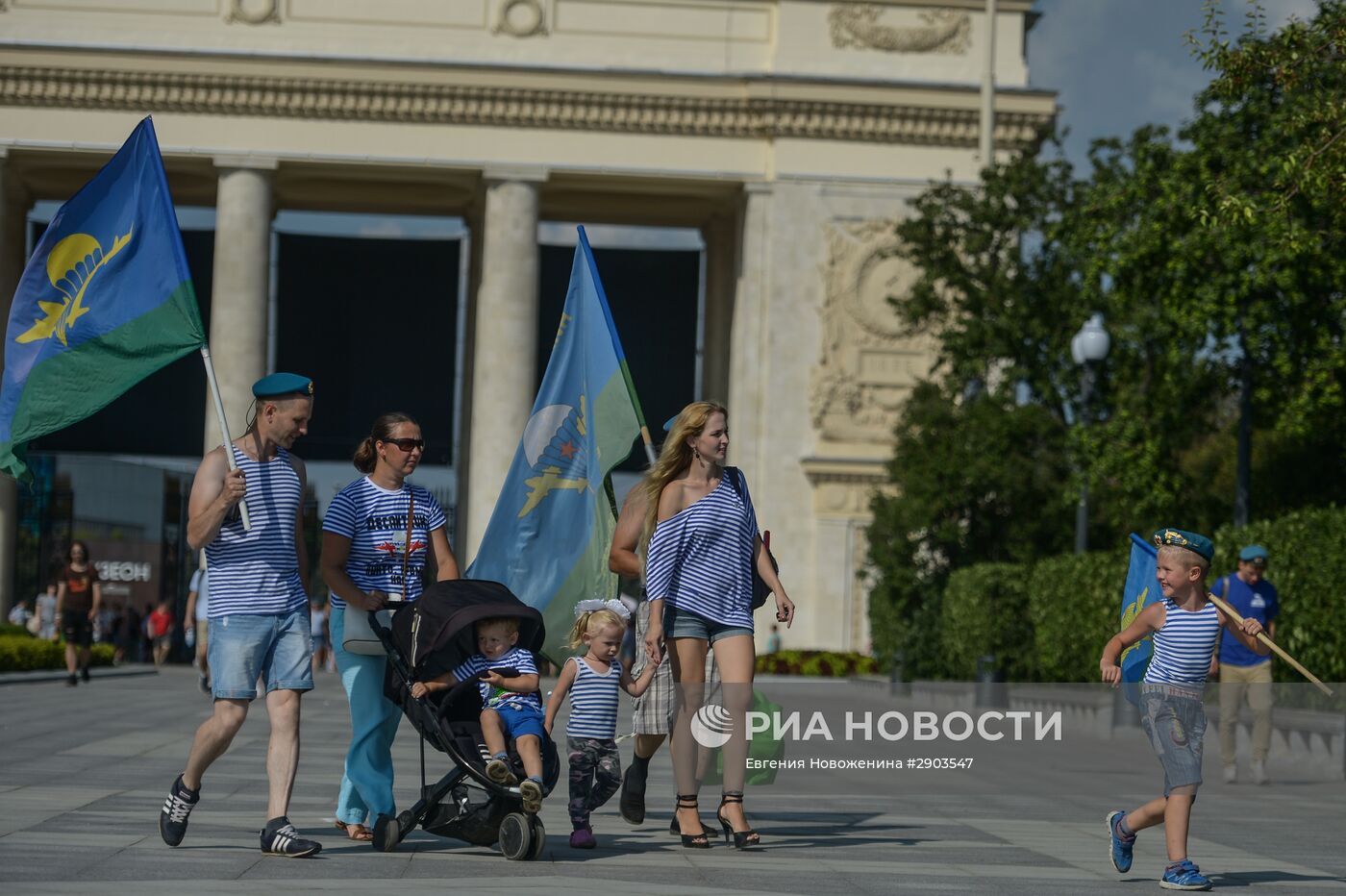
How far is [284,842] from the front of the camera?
914 cm

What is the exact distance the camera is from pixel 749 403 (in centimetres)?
4825

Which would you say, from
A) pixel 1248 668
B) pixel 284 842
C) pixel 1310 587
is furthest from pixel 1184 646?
pixel 1310 587

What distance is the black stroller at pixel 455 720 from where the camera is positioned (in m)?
9.45

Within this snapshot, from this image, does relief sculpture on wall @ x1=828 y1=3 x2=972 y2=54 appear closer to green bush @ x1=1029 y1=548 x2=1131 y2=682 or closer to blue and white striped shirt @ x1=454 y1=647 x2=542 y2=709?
green bush @ x1=1029 y1=548 x2=1131 y2=682

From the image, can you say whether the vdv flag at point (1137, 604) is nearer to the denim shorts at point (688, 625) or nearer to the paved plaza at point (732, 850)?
the paved plaza at point (732, 850)

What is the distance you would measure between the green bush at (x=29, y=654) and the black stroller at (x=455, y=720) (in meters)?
24.8

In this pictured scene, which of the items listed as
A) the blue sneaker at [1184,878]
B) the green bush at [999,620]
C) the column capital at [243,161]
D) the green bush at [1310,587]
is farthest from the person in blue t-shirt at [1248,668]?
the column capital at [243,161]

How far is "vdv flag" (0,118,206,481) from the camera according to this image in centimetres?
1005

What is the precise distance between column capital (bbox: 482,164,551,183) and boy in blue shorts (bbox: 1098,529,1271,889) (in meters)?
39.7

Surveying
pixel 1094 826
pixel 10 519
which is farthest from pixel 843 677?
pixel 1094 826

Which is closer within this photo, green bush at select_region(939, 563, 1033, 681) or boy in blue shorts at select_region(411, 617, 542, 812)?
boy in blue shorts at select_region(411, 617, 542, 812)

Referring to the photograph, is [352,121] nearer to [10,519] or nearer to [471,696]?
[10,519]

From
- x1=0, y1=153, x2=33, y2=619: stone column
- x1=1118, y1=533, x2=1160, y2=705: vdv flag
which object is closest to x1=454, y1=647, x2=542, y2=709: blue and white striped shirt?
x1=1118, y1=533, x2=1160, y2=705: vdv flag

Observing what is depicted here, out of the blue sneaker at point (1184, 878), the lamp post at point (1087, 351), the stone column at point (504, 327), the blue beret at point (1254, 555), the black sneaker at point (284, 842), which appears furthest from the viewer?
the stone column at point (504, 327)
